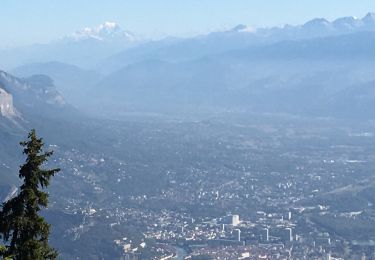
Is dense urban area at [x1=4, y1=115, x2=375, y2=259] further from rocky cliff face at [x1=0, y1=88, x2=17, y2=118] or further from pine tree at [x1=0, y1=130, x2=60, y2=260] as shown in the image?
pine tree at [x1=0, y1=130, x2=60, y2=260]

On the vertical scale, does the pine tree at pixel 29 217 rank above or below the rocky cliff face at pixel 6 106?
below

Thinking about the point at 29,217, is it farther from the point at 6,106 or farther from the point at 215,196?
the point at 6,106

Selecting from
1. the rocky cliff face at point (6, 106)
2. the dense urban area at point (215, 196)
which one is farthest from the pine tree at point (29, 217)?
the rocky cliff face at point (6, 106)

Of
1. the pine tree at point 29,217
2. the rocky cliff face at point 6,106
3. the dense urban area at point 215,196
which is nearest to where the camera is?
the pine tree at point 29,217

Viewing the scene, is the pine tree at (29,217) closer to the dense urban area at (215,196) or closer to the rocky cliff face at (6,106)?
the dense urban area at (215,196)

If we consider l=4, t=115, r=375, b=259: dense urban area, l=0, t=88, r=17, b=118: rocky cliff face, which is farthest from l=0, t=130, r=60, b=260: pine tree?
l=0, t=88, r=17, b=118: rocky cliff face

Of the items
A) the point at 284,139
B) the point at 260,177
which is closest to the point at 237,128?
the point at 284,139

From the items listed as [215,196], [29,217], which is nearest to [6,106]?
[215,196]
